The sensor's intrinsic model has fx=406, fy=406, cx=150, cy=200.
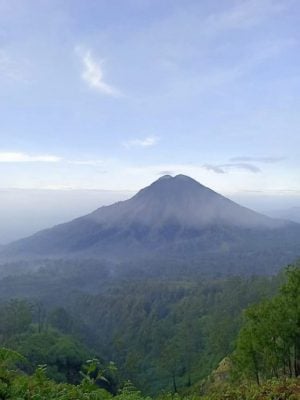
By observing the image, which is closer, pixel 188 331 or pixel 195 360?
pixel 195 360

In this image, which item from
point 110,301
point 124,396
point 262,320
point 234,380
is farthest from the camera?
point 110,301

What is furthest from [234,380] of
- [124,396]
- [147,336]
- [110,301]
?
[110,301]

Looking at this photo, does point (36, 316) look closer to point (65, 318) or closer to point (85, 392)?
point (65, 318)

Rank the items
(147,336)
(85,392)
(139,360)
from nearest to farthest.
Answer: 1. (85,392)
2. (139,360)
3. (147,336)

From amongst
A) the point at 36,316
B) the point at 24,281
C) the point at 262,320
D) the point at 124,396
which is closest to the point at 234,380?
the point at 262,320

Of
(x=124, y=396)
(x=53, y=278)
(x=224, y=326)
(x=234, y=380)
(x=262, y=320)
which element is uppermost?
(x=124, y=396)

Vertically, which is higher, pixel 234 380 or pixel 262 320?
pixel 262 320
